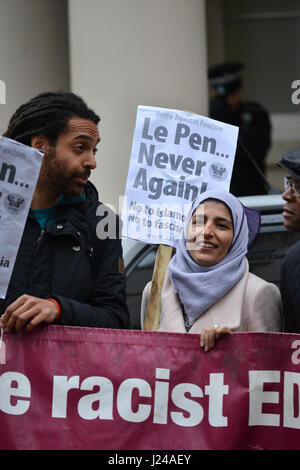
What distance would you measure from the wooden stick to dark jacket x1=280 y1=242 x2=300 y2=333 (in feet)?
1.77

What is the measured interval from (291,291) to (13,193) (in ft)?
3.69

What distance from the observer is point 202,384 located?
388 cm

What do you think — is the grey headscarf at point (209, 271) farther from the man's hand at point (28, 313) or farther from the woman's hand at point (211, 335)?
the man's hand at point (28, 313)

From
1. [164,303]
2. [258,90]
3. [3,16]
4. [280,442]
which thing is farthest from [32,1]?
[280,442]

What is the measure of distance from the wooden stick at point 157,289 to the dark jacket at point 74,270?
0.82 feet

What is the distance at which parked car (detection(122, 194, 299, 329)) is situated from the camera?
16.5 feet

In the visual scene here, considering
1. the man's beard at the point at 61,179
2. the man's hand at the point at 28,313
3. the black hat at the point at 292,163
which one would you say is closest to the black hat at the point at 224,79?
the black hat at the point at 292,163

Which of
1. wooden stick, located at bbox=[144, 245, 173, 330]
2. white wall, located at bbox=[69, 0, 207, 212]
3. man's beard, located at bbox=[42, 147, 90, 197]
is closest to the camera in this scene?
man's beard, located at bbox=[42, 147, 90, 197]

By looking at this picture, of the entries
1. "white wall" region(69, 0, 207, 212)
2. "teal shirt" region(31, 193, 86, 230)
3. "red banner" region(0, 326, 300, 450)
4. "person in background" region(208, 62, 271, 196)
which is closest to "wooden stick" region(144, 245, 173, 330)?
"red banner" region(0, 326, 300, 450)

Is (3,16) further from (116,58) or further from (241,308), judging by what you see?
(241,308)

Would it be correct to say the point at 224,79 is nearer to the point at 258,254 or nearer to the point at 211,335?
the point at 258,254

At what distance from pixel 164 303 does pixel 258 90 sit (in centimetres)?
934

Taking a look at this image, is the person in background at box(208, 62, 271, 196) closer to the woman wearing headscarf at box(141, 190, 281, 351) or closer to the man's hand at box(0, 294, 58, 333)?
the woman wearing headscarf at box(141, 190, 281, 351)

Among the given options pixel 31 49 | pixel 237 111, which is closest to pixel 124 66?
pixel 31 49
